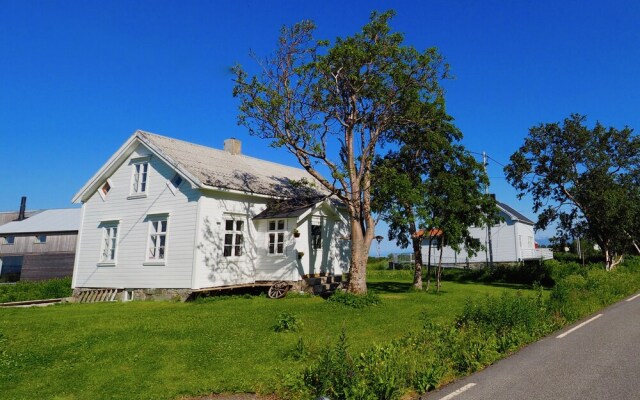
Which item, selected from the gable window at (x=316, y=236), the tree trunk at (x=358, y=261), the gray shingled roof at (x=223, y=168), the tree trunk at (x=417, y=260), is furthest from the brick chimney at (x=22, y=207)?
the tree trunk at (x=358, y=261)

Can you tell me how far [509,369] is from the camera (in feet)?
27.5

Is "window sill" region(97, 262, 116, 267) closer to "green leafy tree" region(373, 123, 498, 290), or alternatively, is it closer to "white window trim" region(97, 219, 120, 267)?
"white window trim" region(97, 219, 120, 267)

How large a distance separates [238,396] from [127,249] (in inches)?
664

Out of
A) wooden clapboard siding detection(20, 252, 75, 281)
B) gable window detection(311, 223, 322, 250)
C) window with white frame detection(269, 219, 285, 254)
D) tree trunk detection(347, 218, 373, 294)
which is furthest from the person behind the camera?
wooden clapboard siding detection(20, 252, 75, 281)

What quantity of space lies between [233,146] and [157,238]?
8446mm

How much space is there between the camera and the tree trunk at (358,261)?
716 inches

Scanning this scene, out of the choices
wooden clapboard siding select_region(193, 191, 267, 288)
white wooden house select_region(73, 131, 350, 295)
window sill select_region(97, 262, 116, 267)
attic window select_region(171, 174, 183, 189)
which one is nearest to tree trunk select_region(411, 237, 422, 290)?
white wooden house select_region(73, 131, 350, 295)

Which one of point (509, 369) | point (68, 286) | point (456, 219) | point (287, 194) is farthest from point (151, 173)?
point (509, 369)

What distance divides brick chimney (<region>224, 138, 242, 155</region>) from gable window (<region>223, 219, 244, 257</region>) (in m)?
7.06

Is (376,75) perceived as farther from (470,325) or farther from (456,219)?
(470,325)

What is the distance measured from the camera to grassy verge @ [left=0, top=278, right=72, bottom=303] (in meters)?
24.4

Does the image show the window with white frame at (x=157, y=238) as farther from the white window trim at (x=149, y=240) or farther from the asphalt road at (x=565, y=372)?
the asphalt road at (x=565, y=372)

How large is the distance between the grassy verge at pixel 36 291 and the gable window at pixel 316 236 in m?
15.5

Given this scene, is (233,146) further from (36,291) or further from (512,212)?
(512,212)
